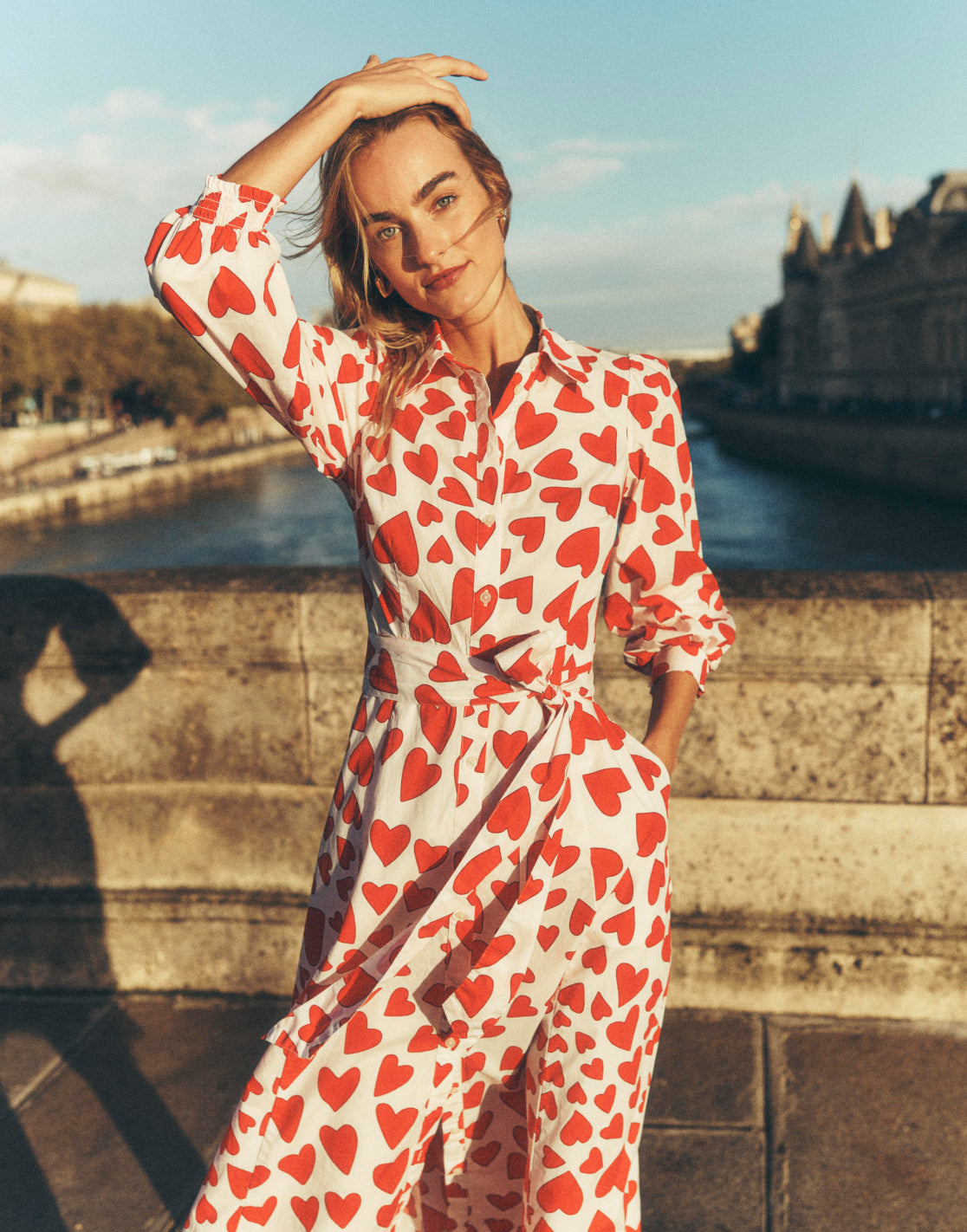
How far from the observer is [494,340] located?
1.41 m

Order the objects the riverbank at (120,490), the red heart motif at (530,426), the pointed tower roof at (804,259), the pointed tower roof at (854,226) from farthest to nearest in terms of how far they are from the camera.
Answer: the pointed tower roof at (804,259)
the pointed tower roof at (854,226)
the riverbank at (120,490)
the red heart motif at (530,426)

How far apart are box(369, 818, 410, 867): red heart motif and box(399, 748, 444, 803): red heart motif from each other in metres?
0.04

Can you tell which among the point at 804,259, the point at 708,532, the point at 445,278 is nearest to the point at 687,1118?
the point at 445,278

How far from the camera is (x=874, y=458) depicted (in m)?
43.8

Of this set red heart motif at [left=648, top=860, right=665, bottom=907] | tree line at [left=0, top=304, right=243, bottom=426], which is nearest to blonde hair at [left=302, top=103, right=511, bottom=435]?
red heart motif at [left=648, top=860, right=665, bottom=907]

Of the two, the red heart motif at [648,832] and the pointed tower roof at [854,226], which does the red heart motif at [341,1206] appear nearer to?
the red heart motif at [648,832]

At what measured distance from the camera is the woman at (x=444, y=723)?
1275 mm

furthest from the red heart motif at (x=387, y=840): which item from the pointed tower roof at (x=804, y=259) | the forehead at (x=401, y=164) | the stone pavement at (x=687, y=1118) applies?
the pointed tower roof at (x=804, y=259)

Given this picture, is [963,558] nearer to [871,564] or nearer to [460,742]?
[871,564]

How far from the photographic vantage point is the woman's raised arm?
49.6 inches

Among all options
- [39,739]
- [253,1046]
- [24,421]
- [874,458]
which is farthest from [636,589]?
[24,421]

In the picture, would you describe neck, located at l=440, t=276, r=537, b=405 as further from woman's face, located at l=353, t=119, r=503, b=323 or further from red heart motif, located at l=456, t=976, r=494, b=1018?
red heart motif, located at l=456, t=976, r=494, b=1018

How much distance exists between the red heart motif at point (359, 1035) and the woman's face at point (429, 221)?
785mm

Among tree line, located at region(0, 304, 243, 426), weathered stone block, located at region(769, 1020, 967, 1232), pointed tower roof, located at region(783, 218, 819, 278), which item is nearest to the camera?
weathered stone block, located at region(769, 1020, 967, 1232)
